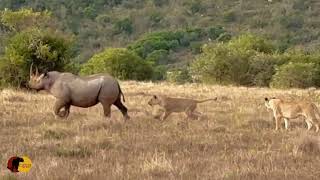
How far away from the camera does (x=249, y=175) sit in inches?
347

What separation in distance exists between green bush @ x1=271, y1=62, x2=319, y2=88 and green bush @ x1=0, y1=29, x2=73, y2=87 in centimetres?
1651

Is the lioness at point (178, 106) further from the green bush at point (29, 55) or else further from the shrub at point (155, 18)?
the shrub at point (155, 18)

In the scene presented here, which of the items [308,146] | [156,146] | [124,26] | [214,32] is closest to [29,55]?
[156,146]

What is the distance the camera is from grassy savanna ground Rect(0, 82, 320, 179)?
9008 mm

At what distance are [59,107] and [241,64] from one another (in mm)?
30477

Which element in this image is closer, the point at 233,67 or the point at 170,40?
the point at 233,67

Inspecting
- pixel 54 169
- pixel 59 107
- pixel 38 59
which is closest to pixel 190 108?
pixel 59 107

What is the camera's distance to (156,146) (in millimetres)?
11469

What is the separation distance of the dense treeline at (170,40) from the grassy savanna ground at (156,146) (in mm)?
13500

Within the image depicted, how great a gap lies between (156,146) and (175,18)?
78.6 meters

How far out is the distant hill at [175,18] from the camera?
260 feet

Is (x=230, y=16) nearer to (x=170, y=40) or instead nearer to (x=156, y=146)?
(x=170, y=40)

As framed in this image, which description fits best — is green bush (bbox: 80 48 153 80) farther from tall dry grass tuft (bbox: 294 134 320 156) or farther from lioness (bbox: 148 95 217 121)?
tall dry grass tuft (bbox: 294 134 320 156)

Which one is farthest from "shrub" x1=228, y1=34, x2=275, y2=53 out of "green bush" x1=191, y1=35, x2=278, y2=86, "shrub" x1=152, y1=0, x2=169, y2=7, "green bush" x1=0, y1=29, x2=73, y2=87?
"shrub" x1=152, y1=0, x2=169, y2=7
